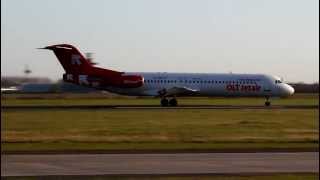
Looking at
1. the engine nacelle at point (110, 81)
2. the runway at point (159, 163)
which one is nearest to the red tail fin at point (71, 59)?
the engine nacelle at point (110, 81)

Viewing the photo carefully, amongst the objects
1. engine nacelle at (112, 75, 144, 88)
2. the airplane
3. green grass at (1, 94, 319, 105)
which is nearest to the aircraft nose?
the airplane

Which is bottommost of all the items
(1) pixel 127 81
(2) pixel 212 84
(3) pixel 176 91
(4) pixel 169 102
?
(4) pixel 169 102

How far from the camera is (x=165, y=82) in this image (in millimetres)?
64875

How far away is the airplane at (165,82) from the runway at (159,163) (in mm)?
41844

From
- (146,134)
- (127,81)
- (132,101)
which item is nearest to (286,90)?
(127,81)

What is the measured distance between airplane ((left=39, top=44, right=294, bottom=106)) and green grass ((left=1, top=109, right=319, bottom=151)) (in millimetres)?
20858

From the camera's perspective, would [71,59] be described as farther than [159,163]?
Yes

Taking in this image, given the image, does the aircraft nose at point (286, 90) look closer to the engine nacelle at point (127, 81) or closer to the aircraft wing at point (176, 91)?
the aircraft wing at point (176, 91)

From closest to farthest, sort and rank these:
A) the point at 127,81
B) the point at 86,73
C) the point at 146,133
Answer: the point at 146,133 → the point at 127,81 → the point at 86,73

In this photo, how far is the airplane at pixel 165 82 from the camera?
63.3 meters

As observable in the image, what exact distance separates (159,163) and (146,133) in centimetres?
1184

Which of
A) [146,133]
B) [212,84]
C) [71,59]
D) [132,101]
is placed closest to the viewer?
[146,133]

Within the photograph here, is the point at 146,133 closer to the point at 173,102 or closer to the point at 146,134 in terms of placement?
the point at 146,134

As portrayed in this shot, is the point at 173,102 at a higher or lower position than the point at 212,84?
lower
